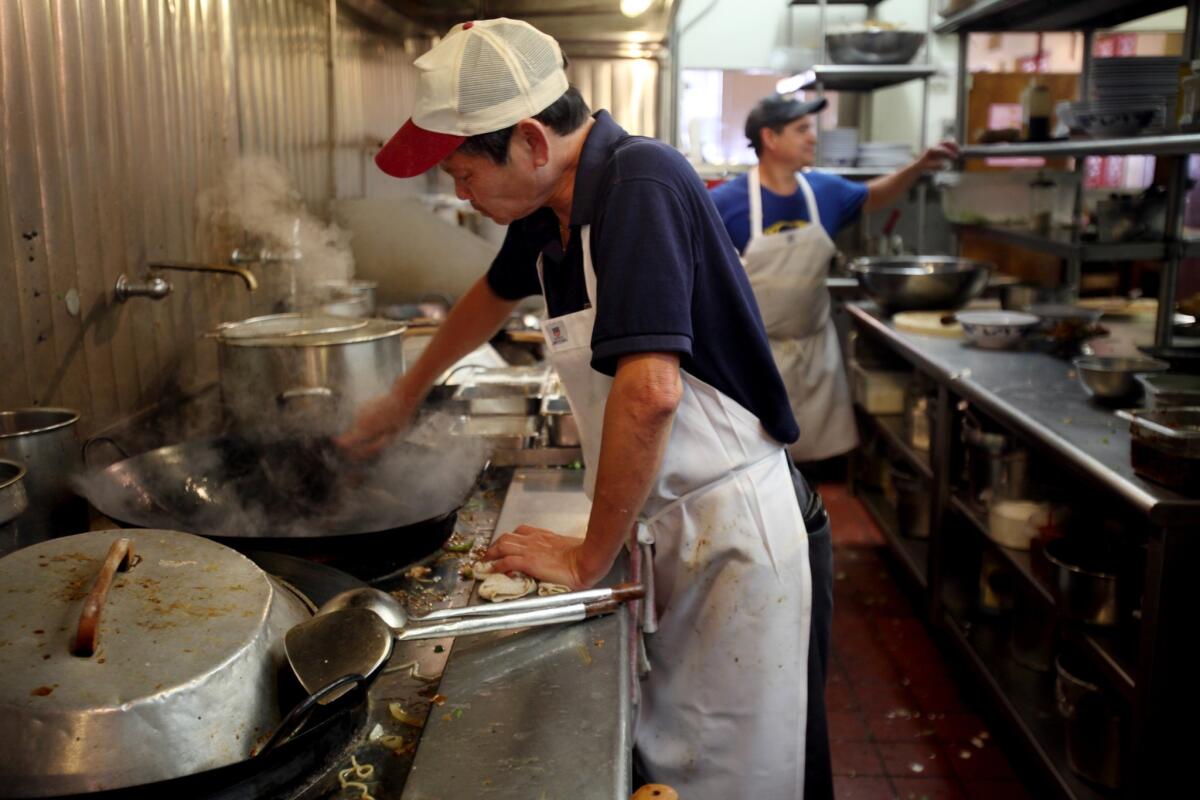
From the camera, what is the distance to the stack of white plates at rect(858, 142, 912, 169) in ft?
19.5

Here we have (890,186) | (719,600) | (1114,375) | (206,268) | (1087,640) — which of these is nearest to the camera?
(719,600)

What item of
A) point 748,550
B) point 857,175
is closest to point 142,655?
point 748,550

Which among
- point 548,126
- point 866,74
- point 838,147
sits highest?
point 866,74

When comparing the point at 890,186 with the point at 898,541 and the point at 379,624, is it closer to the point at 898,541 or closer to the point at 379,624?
the point at 898,541

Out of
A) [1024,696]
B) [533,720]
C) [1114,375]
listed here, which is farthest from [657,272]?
[1024,696]

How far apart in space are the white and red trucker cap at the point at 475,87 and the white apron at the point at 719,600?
39cm

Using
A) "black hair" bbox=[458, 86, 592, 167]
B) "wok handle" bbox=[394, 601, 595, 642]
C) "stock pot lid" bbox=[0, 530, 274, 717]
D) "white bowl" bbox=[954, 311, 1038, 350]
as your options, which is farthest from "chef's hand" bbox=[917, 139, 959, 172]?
"stock pot lid" bbox=[0, 530, 274, 717]

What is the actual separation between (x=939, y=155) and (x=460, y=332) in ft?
10.1

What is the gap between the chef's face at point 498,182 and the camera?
154cm

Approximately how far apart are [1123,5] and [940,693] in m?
2.86

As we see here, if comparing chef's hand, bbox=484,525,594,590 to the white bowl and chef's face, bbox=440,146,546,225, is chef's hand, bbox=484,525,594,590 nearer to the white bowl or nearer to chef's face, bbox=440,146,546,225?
chef's face, bbox=440,146,546,225

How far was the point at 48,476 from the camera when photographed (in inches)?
59.7

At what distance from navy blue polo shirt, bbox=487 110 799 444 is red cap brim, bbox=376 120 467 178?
0.72ft

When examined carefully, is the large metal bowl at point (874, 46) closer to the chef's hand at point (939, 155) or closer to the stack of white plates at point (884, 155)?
the stack of white plates at point (884, 155)
